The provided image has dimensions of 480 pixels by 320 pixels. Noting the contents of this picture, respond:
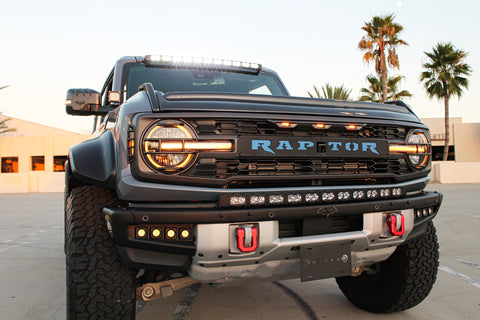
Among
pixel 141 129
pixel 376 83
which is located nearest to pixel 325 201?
pixel 141 129

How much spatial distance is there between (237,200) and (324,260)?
60cm

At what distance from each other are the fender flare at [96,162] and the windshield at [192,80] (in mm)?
1034

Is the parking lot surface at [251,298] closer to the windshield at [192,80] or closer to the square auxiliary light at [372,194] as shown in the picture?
the square auxiliary light at [372,194]

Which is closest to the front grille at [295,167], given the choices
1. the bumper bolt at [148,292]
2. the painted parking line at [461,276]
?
the bumper bolt at [148,292]

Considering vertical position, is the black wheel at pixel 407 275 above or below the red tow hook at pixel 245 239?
below

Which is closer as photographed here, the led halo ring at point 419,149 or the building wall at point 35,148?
the led halo ring at point 419,149

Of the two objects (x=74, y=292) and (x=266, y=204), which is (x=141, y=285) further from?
(x=266, y=204)

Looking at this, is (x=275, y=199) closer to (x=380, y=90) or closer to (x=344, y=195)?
(x=344, y=195)

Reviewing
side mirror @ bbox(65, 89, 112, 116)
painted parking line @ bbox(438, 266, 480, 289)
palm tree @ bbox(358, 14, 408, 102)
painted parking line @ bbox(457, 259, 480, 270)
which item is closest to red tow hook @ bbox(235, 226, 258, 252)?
side mirror @ bbox(65, 89, 112, 116)

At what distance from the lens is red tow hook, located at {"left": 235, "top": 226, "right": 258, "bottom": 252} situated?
5.91 feet

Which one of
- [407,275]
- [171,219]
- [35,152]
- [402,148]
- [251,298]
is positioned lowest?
[251,298]

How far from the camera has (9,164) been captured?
100 feet

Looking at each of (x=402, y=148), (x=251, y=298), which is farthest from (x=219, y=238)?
(x=251, y=298)

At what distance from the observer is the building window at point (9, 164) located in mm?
30259
